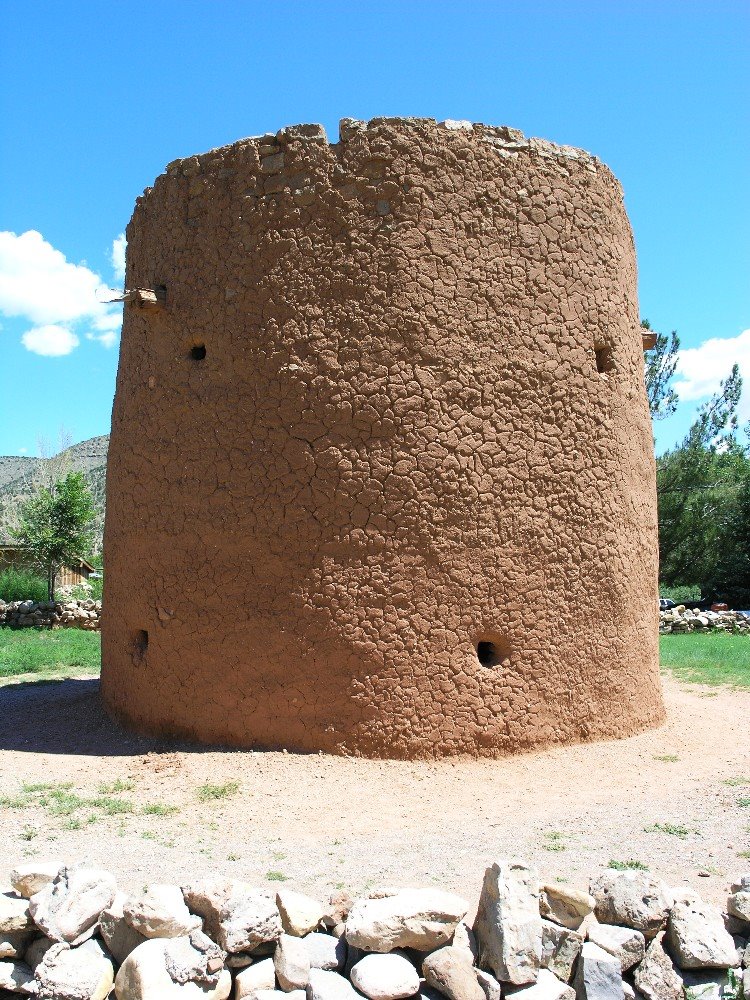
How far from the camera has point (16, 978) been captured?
3146 mm

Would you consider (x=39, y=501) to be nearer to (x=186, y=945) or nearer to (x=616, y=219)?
(x=616, y=219)

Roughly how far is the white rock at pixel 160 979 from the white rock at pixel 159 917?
4 centimetres

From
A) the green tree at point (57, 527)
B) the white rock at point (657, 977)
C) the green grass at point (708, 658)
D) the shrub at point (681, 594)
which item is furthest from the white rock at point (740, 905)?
the shrub at point (681, 594)

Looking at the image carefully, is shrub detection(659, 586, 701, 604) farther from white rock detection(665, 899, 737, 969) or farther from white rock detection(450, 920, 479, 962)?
white rock detection(450, 920, 479, 962)

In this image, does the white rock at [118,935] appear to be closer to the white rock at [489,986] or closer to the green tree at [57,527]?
the white rock at [489,986]

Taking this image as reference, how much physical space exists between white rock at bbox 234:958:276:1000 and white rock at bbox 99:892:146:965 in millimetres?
411

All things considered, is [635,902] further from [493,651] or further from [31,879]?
[493,651]


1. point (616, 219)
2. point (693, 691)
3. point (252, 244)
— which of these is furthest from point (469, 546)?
point (693, 691)

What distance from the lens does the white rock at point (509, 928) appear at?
3086 millimetres

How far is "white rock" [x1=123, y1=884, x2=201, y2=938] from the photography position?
122 inches

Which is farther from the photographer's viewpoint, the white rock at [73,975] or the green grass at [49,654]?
the green grass at [49,654]

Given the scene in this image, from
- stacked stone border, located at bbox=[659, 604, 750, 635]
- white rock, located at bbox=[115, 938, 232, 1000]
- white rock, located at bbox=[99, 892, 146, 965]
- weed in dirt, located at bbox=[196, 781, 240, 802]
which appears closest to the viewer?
white rock, located at bbox=[115, 938, 232, 1000]

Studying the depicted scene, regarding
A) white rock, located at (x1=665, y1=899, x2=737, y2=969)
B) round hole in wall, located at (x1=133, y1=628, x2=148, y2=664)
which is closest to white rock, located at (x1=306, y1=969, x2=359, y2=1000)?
white rock, located at (x1=665, y1=899, x2=737, y2=969)

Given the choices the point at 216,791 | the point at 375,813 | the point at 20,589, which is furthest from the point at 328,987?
the point at 20,589
